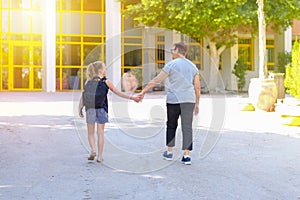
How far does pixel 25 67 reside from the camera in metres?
28.7

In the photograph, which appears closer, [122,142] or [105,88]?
[105,88]

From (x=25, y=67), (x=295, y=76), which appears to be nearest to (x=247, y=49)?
(x=25, y=67)

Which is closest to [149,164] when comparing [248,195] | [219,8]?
[248,195]

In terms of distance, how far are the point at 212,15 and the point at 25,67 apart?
11305mm

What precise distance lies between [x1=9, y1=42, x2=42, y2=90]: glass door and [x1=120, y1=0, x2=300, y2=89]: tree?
5981 millimetres

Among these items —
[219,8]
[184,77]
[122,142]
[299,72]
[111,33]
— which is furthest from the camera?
[111,33]

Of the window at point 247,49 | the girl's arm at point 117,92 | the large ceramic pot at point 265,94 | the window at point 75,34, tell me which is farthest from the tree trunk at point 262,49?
the window at point 247,49

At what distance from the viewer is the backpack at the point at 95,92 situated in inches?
255

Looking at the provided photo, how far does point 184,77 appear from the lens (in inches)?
254

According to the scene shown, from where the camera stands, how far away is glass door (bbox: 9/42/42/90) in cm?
2861

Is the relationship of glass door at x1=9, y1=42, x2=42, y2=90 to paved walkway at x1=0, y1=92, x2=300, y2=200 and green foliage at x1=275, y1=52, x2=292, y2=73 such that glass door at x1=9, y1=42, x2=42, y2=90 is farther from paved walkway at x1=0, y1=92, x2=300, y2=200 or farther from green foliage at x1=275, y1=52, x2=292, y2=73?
paved walkway at x1=0, y1=92, x2=300, y2=200

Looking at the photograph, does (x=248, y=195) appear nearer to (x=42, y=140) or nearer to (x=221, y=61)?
(x=42, y=140)

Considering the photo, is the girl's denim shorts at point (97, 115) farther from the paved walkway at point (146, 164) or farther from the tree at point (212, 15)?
the tree at point (212, 15)

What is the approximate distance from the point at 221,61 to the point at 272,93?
54.8 feet
